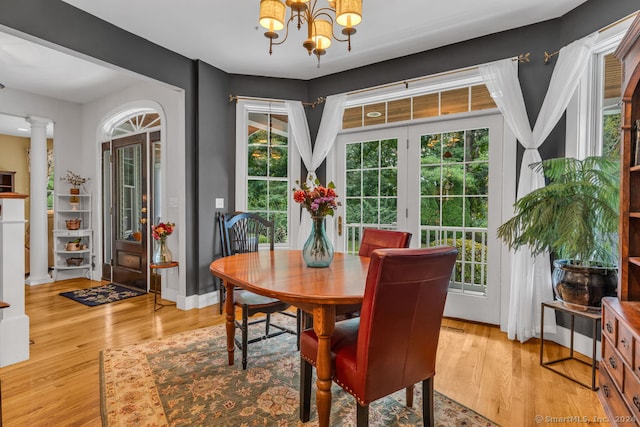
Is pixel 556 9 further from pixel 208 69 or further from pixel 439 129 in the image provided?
pixel 208 69

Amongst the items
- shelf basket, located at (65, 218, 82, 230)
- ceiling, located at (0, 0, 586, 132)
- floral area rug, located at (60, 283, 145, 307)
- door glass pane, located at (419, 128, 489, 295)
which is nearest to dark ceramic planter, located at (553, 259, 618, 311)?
door glass pane, located at (419, 128, 489, 295)

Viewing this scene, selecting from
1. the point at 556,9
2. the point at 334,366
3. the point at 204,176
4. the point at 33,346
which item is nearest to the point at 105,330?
the point at 33,346

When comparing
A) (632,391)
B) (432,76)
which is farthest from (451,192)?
(632,391)

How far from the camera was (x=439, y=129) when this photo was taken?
3.53 meters

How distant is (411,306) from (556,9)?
2.86 metres

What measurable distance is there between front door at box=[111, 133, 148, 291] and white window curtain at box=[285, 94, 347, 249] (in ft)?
6.50

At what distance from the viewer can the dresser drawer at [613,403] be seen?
146 centimetres

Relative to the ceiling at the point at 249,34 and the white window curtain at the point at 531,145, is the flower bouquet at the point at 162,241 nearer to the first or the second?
the ceiling at the point at 249,34

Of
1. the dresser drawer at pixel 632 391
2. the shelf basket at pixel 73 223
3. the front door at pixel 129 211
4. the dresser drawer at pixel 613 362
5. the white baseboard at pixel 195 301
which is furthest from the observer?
the shelf basket at pixel 73 223

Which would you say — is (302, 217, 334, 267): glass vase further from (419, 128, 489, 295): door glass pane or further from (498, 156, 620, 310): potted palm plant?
(419, 128, 489, 295): door glass pane

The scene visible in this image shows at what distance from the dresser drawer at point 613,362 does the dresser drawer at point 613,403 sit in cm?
4

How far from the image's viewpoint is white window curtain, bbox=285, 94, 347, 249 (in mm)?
4129

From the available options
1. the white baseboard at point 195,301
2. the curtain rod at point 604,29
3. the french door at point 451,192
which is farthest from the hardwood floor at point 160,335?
the curtain rod at point 604,29

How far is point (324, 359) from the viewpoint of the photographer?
5.24 ft
